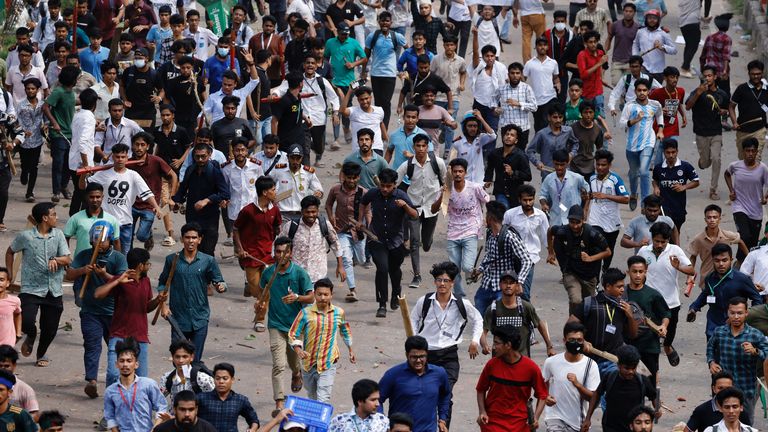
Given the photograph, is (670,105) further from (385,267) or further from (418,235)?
(385,267)

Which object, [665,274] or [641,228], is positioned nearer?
[665,274]

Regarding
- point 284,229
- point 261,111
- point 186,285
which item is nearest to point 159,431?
point 186,285

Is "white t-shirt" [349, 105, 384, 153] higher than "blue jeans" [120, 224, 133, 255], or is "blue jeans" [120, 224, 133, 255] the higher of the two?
"white t-shirt" [349, 105, 384, 153]

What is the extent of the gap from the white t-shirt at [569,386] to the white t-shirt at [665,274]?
8.84 ft

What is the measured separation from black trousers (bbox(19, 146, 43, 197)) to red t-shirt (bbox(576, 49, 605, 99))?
708 cm

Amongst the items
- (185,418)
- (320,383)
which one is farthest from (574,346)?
(185,418)

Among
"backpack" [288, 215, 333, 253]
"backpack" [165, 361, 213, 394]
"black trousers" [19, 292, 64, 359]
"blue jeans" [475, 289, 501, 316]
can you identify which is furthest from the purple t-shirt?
"backpack" [165, 361, 213, 394]

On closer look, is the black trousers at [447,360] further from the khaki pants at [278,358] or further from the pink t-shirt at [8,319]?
the pink t-shirt at [8,319]

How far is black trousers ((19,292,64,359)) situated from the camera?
48.5 ft

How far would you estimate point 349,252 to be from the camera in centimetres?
1683

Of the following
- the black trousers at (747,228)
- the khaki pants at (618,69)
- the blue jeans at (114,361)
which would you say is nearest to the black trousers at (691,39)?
the khaki pants at (618,69)

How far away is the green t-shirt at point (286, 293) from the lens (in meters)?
14.2

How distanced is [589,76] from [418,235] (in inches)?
220

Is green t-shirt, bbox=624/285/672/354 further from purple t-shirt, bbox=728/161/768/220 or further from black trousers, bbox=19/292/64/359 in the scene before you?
black trousers, bbox=19/292/64/359
